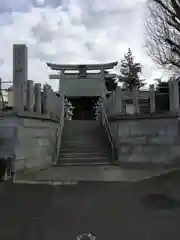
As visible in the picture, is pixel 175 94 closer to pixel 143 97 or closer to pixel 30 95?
pixel 143 97

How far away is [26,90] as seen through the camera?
12203 mm

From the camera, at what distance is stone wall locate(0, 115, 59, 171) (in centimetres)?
1104

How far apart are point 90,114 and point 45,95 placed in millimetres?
16681

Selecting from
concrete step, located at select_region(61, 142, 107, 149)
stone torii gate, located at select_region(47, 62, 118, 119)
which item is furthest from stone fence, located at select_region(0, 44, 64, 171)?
stone torii gate, located at select_region(47, 62, 118, 119)

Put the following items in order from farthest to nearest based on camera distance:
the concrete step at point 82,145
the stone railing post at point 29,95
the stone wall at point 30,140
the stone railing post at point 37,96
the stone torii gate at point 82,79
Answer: the stone torii gate at point 82,79 → the concrete step at point 82,145 → the stone railing post at point 37,96 → the stone railing post at point 29,95 → the stone wall at point 30,140

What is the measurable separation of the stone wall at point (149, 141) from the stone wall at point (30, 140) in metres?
2.59

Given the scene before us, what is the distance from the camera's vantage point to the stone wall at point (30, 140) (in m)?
11.0

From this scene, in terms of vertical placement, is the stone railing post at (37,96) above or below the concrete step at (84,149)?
above

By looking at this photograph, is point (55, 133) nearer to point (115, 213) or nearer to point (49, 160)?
point (49, 160)

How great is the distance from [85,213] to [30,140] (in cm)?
549

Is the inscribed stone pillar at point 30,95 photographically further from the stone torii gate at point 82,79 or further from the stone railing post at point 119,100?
the stone torii gate at point 82,79

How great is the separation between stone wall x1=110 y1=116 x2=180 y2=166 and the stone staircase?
79 centimetres

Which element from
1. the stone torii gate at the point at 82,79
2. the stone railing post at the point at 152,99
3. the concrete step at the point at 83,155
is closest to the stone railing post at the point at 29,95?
the concrete step at the point at 83,155

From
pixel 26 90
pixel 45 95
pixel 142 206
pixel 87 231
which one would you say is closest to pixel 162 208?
pixel 142 206
